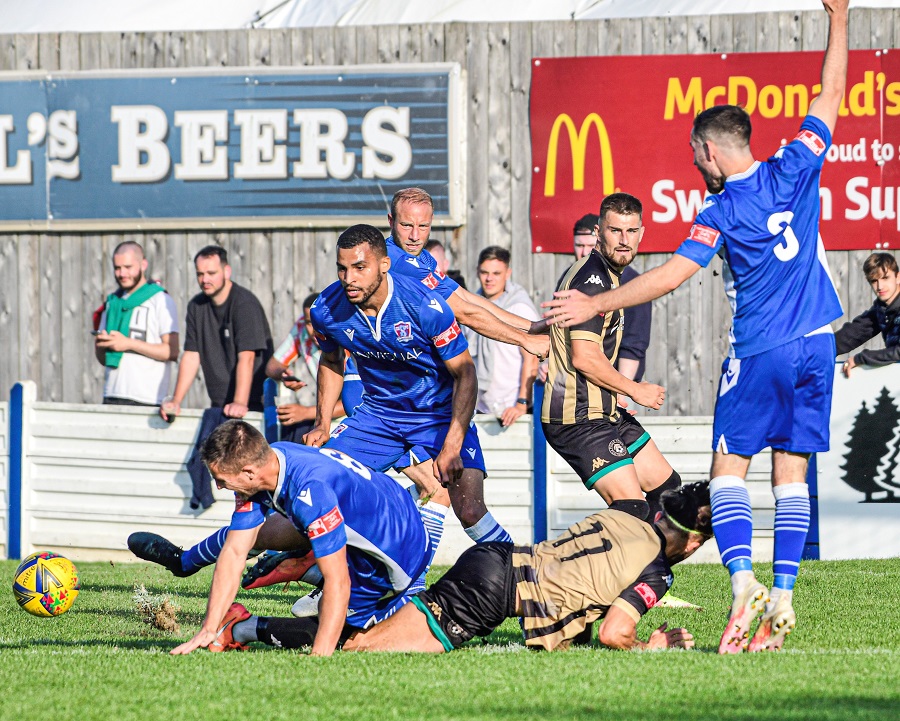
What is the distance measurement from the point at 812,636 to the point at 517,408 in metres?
4.46

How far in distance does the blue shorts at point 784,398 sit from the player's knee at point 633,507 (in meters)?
0.84

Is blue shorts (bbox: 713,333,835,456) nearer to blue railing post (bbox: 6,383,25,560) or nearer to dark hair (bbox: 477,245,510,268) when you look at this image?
dark hair (bbox: 477,245,510,268)

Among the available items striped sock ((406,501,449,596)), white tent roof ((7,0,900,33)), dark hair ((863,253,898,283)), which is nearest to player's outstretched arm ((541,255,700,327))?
striped sock ((406,501,449,596))

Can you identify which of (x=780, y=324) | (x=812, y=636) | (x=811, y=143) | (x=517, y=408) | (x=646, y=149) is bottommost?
(x=812, y=636)

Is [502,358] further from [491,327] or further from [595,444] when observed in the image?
[595,444]

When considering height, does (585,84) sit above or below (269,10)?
below

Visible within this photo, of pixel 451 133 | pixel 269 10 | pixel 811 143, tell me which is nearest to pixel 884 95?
pixel 451 133

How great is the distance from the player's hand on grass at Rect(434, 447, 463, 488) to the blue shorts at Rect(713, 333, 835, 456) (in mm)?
1542

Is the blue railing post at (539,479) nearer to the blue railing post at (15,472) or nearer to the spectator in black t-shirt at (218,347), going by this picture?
the spectator in black t-shirt at (218,347)

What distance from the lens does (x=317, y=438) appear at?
734cm

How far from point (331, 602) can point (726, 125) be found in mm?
2758

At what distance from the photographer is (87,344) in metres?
14.8

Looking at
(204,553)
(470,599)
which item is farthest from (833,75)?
(204,553)

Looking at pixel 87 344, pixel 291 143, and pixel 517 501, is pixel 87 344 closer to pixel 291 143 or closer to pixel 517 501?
pixel 291 143
